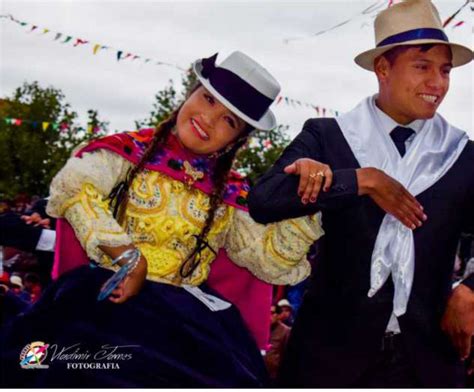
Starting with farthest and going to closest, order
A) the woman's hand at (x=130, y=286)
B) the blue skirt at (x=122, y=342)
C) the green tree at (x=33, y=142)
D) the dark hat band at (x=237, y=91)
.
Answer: the green tree at (x=33, y=142) → the dark hat band at (x=237, y=91) → the woman's hand at (x=130, y=286) → the blue skirt at (x=122, y=342)

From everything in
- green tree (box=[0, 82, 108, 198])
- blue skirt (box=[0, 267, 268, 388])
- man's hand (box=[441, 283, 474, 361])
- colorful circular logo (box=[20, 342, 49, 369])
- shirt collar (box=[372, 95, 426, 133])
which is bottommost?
green tree (box=[0, 82, 108, 198])

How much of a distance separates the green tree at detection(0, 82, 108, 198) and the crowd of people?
25014mm

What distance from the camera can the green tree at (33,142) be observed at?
2805 cm

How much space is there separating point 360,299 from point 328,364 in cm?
29

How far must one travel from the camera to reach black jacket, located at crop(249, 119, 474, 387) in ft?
8.38

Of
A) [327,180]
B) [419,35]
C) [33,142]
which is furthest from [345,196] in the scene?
[33,142]

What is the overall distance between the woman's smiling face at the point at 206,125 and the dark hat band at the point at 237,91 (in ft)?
0.17

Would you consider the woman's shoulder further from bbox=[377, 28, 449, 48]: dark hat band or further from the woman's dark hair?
bbox=[377, 28, 449, 48]: dark hat band

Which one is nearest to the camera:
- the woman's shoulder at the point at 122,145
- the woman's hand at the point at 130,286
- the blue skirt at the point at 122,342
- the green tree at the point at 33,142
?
the blue skirt at the point at 122,342

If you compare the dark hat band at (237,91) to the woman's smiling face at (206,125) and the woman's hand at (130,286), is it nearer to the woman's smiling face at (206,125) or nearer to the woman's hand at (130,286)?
the woman's smiling face at (206,125)

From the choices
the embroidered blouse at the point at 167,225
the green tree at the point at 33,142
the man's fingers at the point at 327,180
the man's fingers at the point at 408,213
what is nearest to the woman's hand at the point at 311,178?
the man's fingers at the point at 327,180

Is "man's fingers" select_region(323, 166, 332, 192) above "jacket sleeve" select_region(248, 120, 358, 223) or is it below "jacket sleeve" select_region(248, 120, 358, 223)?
above

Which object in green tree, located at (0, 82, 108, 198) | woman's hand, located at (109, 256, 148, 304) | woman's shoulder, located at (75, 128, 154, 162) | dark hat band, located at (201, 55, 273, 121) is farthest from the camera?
green tree, located at (0, 82, 108, 198)

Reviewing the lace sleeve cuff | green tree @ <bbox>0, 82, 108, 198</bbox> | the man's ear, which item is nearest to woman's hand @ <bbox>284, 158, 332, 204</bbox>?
the man's ear
